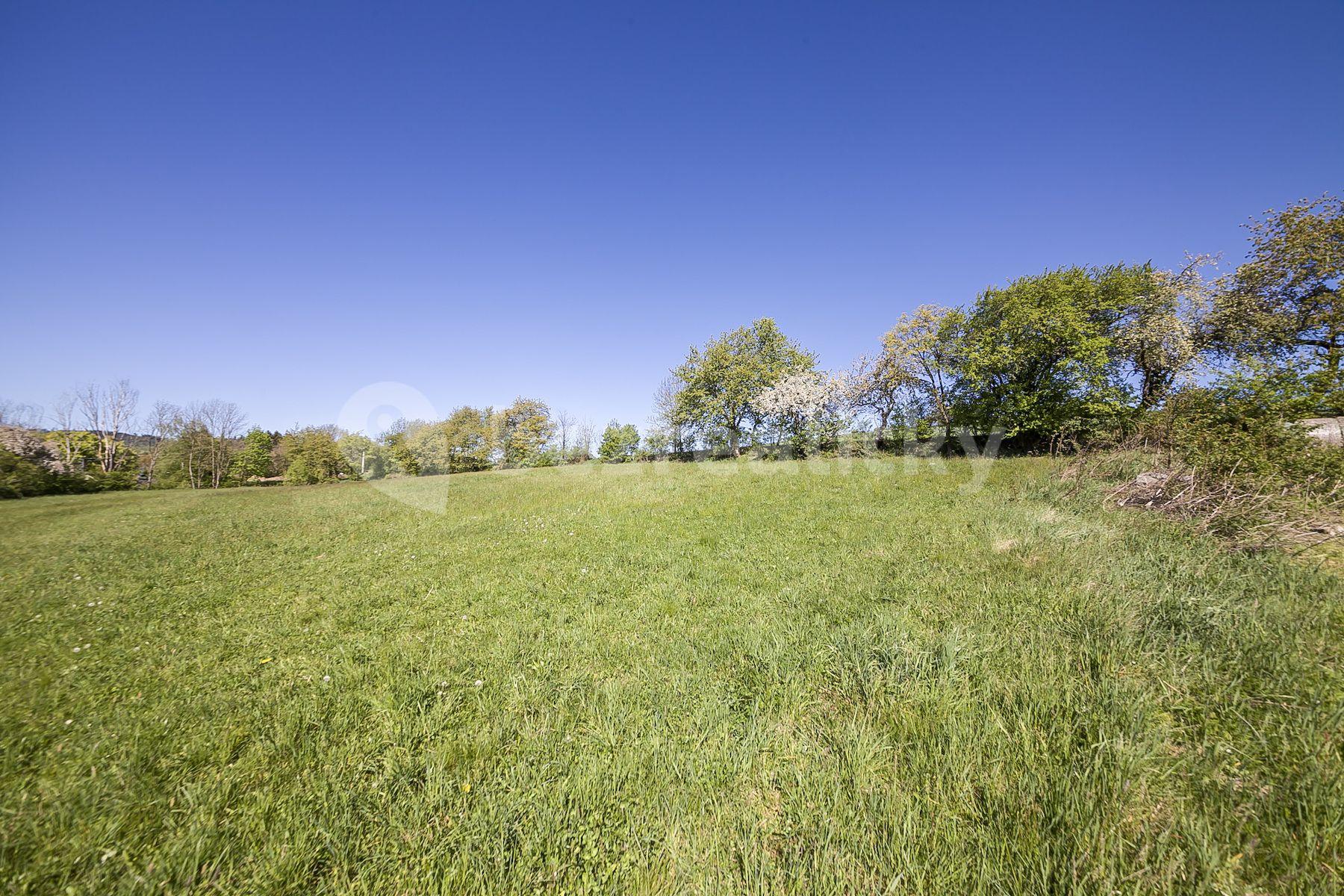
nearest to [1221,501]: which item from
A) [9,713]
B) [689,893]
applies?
[689,893]

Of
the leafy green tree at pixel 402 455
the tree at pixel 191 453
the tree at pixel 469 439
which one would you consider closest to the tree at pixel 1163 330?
the tree at pixel 469 439

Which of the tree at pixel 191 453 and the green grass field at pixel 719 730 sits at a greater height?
the tree at pixel 191 453

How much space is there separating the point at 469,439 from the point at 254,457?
123 feet

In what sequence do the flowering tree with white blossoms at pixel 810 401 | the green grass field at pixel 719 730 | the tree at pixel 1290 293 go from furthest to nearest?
1. the flowering tree with white blossoms at pixel 810 401
2. the tree at pixel 1290 293
3. the green grass field at pixel 719 730

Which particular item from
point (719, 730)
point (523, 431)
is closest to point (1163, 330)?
point (719, 730)

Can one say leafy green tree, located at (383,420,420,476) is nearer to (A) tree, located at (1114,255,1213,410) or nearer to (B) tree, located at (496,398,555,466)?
(B) tree, located at (496,398,555,466)

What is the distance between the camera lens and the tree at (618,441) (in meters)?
72.7

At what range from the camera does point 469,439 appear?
2911 inches

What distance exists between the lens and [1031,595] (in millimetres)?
5328

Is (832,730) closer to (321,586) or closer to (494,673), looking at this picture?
(494,673)

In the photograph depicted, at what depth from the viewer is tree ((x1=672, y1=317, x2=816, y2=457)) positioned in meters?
43.8

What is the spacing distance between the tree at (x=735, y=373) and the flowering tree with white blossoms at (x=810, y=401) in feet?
3.67

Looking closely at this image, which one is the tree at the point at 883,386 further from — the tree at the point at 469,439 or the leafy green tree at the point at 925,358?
the tree at the point at 469,439

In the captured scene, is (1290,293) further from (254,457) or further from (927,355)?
(254,457)
